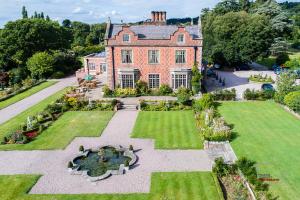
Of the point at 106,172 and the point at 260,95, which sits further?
the point at 260,95

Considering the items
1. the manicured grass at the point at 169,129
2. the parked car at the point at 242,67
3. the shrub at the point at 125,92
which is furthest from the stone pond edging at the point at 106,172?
the parked car at the point at 242,67

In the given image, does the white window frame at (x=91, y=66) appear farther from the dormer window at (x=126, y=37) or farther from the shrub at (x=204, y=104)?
the shrub at (x=204, y=104)

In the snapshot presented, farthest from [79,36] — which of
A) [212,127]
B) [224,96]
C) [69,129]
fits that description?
[212,127]

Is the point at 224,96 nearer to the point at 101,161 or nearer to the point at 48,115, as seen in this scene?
the point at 101,161

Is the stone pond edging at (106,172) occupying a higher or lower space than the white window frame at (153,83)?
lower

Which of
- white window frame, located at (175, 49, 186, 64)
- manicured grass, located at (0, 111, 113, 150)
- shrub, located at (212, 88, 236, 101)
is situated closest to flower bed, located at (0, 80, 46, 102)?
Answer: manicured grass, located at (0, 111, 113, 150)

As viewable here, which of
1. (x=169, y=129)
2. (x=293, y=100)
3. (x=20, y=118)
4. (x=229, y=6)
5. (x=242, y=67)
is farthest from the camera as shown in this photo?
(x=229, y=6)

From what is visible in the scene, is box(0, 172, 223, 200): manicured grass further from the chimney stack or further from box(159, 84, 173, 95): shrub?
the chimney stack

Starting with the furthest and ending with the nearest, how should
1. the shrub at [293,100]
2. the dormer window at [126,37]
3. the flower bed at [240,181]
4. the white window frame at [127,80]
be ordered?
the white window frame at [127,80] < the dormer window at [126,37] < the shrub at [293,100] < the flower bed at [240,181]
